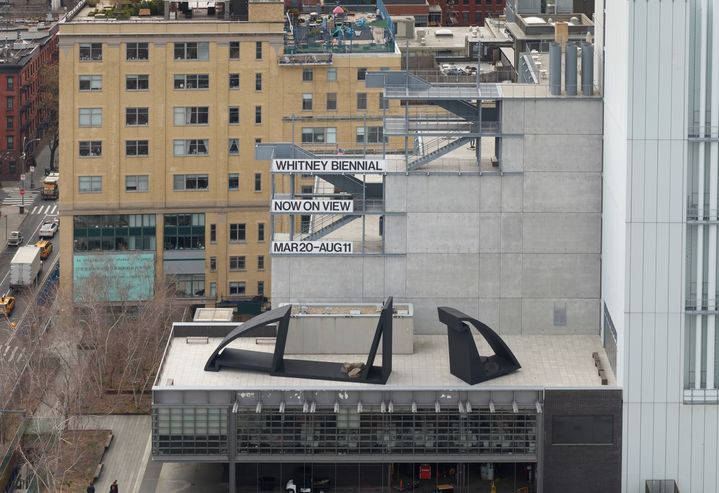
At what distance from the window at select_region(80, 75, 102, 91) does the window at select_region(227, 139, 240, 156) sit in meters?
12.8

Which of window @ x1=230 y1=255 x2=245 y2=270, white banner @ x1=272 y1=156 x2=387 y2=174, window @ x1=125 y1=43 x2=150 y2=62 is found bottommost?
window @ x1=230 y1=255 x2=245 y2=270

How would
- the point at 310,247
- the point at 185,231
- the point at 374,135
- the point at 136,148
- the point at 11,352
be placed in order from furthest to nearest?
1. the point at 185,231
2. the point at 374,135
3. the point at 136,148
4. the point at 11,352
5. the point at 310,247

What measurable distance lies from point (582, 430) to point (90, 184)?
215 ft

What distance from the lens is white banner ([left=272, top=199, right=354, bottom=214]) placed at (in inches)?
6093

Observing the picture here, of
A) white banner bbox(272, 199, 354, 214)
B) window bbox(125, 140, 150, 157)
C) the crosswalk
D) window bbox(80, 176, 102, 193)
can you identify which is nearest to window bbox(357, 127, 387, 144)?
window bbox(125, 140, 150, 157)

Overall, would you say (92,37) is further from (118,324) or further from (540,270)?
(540,270)

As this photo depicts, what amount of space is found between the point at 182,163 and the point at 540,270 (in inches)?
2035

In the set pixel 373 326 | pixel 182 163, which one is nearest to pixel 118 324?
pixel 182 163

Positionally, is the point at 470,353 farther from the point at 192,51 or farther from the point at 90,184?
the point at 90,184

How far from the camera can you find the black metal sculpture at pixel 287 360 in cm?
14700

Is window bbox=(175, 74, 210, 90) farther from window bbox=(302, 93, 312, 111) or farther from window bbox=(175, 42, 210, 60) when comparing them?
window bbox=(302, 93, 312, 111)

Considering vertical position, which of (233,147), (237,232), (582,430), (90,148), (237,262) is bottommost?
(582,430)

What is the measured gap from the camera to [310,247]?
155500 millimetres

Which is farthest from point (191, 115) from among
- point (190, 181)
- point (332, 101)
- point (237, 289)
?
point (237, 289)
